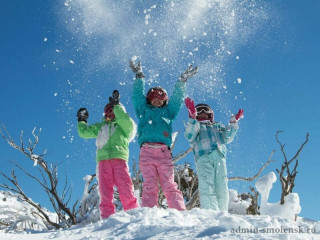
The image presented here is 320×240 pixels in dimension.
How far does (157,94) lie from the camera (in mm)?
4871

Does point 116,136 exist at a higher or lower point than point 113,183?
higher

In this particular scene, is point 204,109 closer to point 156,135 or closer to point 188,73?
point 188,73

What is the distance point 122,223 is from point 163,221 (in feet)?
1.29

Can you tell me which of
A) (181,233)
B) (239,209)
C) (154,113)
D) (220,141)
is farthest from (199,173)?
(239,209)

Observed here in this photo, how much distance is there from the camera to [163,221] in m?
2.64

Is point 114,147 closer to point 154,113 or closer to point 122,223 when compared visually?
point 154,113

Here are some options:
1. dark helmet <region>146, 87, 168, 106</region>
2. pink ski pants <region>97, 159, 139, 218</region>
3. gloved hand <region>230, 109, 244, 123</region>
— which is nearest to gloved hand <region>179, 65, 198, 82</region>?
dark helmet <region>146, 87, 168, 106</region>

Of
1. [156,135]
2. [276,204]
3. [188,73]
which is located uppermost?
[188,73]

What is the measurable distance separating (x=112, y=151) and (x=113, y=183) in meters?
0.46

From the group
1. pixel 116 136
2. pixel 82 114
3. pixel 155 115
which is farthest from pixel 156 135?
pixel 82 114

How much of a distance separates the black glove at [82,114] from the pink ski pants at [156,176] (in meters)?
1.35

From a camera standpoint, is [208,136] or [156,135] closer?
[156,135]

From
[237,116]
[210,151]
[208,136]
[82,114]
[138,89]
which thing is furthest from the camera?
[82,114]

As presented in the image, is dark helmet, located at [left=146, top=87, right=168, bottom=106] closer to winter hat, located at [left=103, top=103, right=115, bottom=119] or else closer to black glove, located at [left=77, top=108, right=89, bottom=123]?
winter hat, located at [left=103, top=103, right=115, bottom=119]
